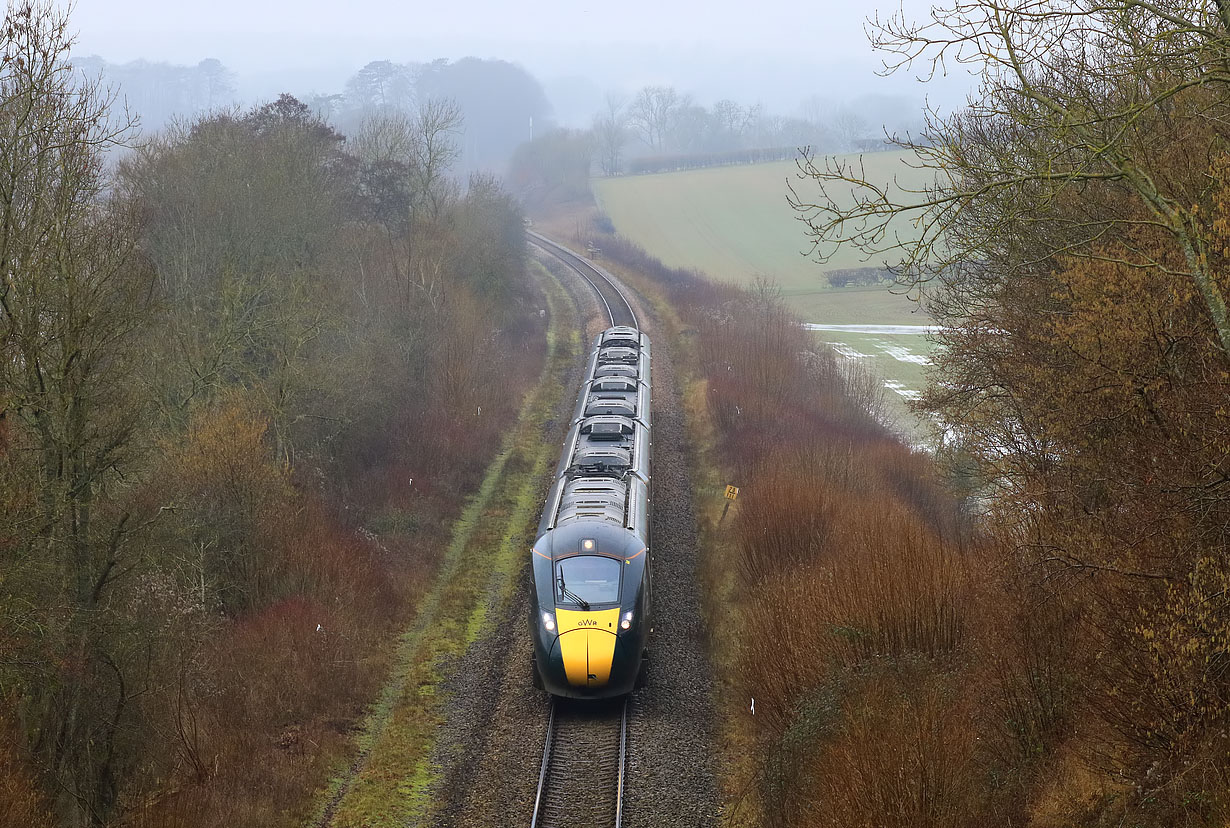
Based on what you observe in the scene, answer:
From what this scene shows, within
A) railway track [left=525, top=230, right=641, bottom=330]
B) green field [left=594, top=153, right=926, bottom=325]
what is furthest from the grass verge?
green field [left=594, top=153, right=926, bottom=325]

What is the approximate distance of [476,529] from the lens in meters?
23.8

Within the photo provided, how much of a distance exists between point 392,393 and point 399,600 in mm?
10532

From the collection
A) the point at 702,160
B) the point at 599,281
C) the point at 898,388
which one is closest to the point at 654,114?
the point at 702,160

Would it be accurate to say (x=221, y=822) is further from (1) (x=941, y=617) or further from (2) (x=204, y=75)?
(2) (x=204, y=75)

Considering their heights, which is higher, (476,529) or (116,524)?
(116,524)

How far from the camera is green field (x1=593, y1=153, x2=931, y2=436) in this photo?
171ft

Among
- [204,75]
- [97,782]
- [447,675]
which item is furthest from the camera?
[204,75]

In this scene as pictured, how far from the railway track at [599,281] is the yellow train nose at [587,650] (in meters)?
29.9

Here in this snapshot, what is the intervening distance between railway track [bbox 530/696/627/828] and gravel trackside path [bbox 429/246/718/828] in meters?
0.17

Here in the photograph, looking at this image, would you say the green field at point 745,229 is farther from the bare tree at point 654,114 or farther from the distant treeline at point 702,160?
the bare tree at point 654,114

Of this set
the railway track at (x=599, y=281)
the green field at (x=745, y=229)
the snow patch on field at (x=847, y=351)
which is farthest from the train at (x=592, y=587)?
the green field at (x=745, y=229)

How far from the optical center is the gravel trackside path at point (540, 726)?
1291cm

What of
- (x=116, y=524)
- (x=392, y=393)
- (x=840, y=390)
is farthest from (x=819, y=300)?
(x=116, y=524)

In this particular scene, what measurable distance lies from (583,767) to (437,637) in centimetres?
548
